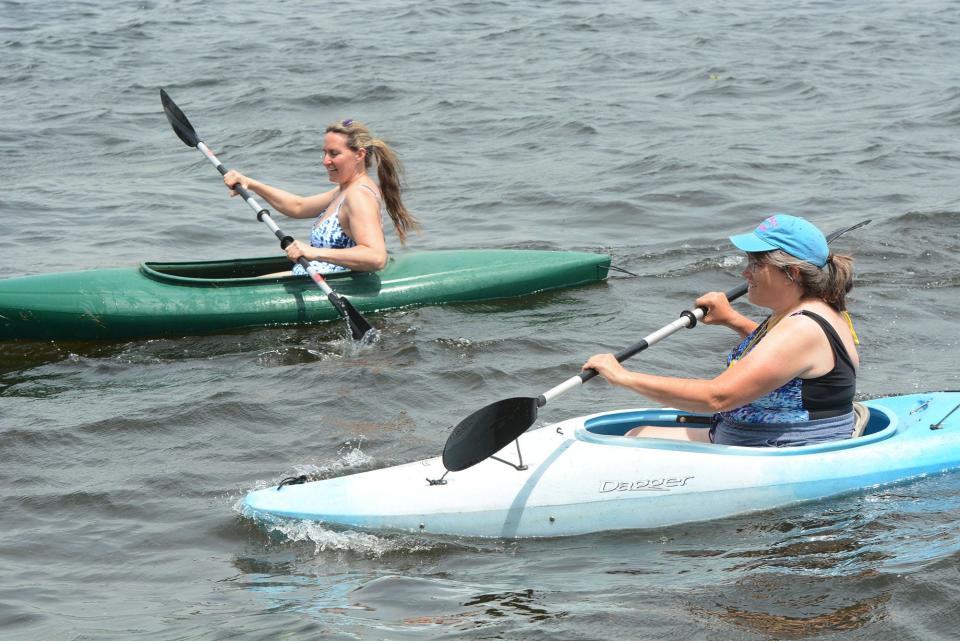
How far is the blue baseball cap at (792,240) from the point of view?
381 centimetres

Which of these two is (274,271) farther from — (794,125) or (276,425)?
(794,125)

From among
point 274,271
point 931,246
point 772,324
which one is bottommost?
point 931,246

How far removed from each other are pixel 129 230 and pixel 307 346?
3258 millimetres

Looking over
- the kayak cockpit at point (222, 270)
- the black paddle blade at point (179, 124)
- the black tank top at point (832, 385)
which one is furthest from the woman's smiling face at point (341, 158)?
the black tank top at point (832, 385)

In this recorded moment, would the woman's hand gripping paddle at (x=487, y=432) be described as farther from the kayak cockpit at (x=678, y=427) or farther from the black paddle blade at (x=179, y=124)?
the black paddle blade at (x=179, y=124)

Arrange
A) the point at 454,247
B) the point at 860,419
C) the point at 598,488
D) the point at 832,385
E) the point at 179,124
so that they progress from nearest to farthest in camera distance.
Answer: the point at 832,385
the point at 598,488
the point at 860,419
the point at 179,124
the point at 454,247

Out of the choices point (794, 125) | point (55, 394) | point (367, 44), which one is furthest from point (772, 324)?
point (367, 44)

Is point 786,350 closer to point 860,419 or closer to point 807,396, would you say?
point 807,396

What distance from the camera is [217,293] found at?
21.9 ft

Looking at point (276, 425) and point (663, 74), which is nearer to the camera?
point (276, 425)

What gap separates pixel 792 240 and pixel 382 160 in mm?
3156

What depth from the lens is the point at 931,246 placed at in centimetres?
809

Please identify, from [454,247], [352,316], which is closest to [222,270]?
[352,316]

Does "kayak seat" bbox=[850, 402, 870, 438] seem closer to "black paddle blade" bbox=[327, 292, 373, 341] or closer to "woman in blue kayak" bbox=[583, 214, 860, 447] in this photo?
"woman in blue kayak" bbox=[583, 214, 860, 447]
